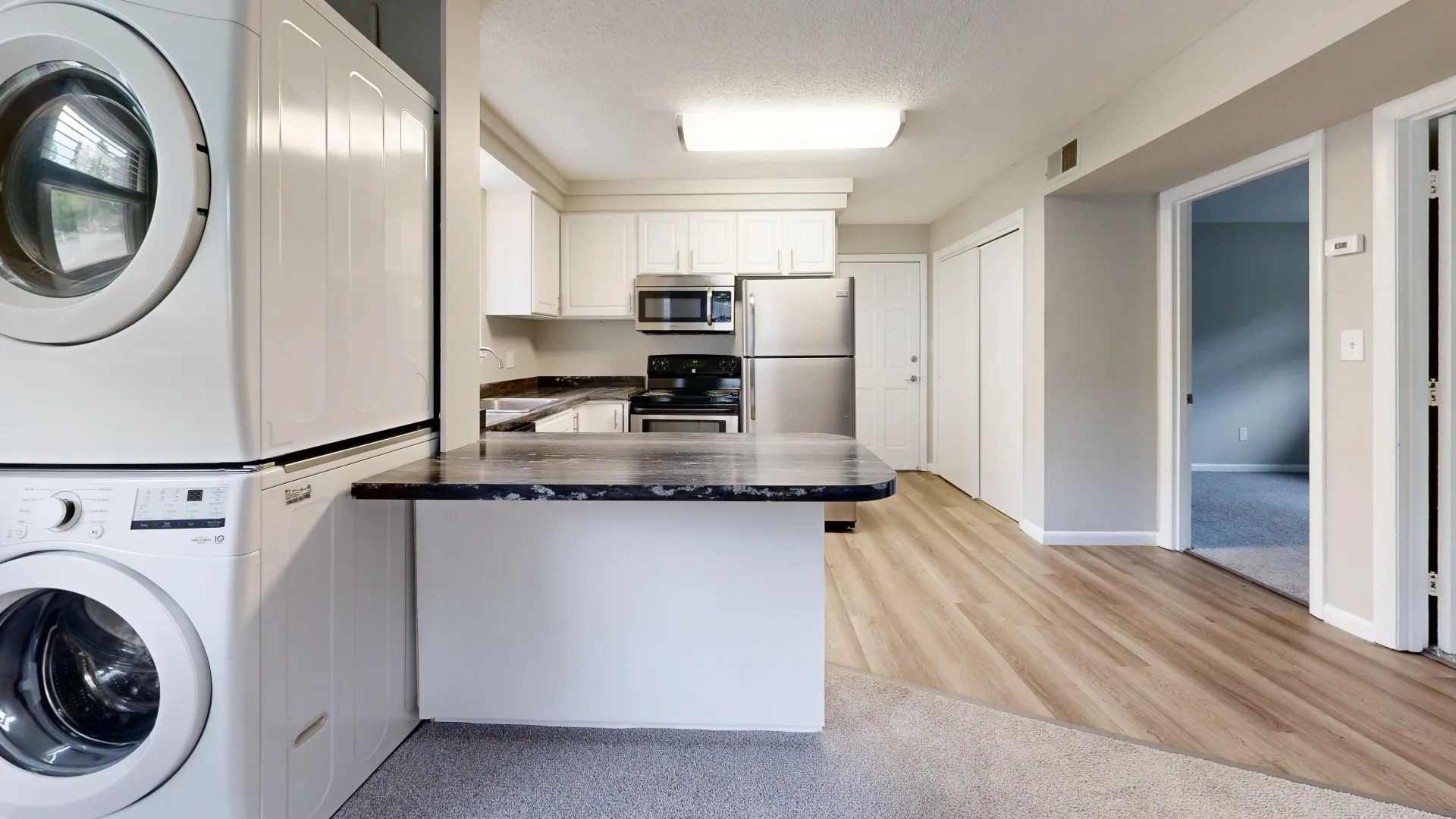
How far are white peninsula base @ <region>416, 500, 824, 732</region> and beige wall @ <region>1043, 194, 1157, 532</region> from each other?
2651mm

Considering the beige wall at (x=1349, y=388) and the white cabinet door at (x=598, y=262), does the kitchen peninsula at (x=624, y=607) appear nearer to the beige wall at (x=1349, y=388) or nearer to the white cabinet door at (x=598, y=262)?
the beige wall at (x=1349, y=388)

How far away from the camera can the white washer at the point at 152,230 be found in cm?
115

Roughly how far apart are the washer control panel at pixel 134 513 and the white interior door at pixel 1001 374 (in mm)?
4003

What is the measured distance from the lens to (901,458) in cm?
612

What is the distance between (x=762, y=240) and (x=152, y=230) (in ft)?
12.3

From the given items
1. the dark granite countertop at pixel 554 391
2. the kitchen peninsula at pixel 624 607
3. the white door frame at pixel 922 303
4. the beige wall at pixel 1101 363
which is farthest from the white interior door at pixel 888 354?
the kitchen peninsula at pixel 624 607

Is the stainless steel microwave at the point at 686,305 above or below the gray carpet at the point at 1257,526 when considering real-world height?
above

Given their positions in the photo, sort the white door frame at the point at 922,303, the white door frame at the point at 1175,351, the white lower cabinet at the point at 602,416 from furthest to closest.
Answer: the white door frame at the point at 922,303, the white lower cabinet at the point at 602,416, the white door frame at the point at 1175,351

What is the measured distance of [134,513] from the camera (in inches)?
47.3

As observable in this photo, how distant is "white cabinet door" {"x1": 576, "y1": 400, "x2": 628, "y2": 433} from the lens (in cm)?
411

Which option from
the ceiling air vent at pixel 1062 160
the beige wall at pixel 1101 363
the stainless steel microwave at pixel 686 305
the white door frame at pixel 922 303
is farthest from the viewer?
the white door frame at pixel 922 303

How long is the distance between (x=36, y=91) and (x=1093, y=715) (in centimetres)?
285

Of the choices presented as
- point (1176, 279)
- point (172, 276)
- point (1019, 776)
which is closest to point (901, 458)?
point (1176, 279)

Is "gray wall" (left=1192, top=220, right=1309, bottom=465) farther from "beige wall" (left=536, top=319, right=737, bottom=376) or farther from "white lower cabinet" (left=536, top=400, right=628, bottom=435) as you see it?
"white lower cabinet" (left=536, top=400, right=628, bottom=435)
